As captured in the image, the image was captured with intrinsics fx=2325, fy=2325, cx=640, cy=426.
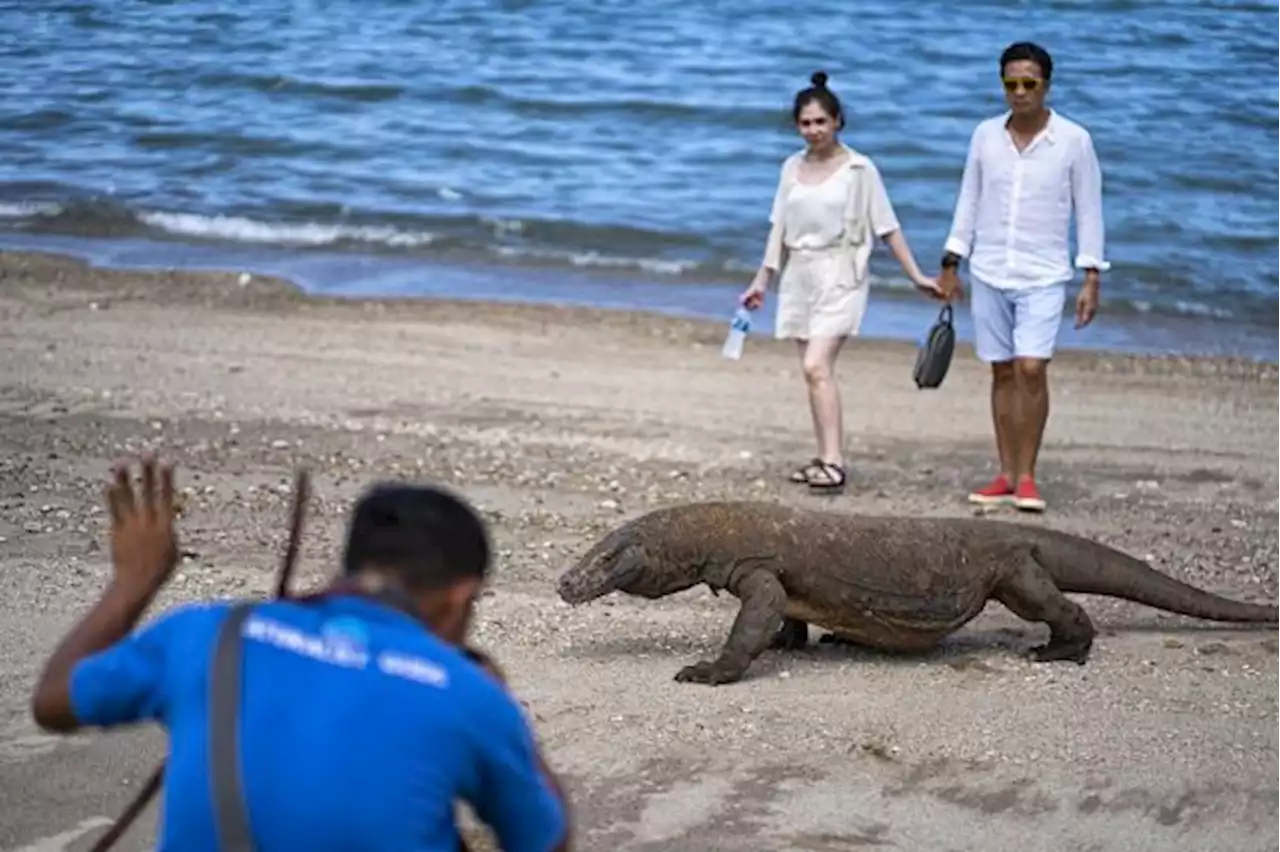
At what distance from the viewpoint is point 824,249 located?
11.1 meters

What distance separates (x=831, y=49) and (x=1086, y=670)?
72.1ft

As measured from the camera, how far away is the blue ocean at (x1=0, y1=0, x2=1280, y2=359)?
61.2ft

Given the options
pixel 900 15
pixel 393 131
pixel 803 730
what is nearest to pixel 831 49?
pixel 900 15

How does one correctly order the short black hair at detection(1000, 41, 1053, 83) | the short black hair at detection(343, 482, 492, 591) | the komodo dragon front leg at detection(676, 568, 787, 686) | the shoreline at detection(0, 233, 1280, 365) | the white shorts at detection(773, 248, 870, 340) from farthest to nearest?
the shoreline at detection(0, 233, 1280, 365) → the white shorts at detection(773, 248, 870, 340) → the short black hair at detection(1000, 41, 1053, 83) → the komodo dragon front leg at detection(676, 568, 787, 686) → the short black hair at detection(343, 482, 492, 591)

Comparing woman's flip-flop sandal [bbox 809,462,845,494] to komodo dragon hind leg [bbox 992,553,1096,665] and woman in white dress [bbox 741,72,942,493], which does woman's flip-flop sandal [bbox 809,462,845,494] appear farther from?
komodo dragon hind leg [bbox 992,553,1096,665]

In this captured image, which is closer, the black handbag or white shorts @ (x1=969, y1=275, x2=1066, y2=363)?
white shorts @ (x1=969, y1=275, x2=1066, y2=363)

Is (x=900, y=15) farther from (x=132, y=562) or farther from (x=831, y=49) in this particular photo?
(x=132, y=562)

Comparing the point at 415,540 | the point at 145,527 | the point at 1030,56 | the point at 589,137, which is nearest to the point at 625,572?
the point at 1030,56

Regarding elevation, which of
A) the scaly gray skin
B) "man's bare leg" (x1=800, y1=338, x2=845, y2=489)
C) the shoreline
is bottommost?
the shoreline

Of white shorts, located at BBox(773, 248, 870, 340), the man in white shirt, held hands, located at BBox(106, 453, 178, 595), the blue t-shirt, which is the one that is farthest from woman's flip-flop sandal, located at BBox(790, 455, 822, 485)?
the blue t-shirt

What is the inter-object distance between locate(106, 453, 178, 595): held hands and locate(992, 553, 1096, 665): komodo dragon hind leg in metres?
4.94

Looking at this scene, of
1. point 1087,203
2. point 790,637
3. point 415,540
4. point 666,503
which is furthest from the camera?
point 666,503

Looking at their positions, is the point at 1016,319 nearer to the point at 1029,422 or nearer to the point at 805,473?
the point at 1029,422

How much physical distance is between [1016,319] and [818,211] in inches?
42.1
